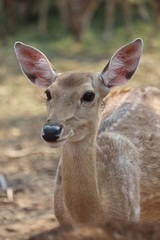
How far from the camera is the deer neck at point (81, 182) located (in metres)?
4.69

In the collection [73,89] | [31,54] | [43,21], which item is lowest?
[43,21]

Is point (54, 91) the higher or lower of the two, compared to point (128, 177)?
higher

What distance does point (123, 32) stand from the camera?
16422 mm

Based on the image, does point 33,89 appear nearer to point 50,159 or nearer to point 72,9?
point 50,159

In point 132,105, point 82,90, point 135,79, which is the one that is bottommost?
point 135,79

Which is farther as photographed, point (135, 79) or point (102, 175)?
point (135, 79)

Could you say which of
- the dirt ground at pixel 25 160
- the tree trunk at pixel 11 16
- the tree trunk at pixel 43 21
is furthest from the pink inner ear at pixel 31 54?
the tree trunk at pixel 11 16

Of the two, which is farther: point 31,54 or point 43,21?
point 43,21

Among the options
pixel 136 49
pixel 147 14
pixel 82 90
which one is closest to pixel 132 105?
pixel 136 49

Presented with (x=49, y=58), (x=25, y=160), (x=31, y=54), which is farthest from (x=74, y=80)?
(x=49, y=58)

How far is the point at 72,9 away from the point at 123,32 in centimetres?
173

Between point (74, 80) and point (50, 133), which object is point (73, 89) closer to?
point (74, 80)

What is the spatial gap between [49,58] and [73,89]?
29.2 feet

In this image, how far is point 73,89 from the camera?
15.4ft
